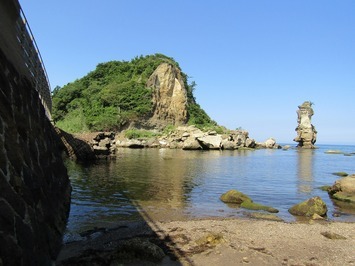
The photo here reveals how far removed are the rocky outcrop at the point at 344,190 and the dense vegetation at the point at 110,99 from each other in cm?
6933

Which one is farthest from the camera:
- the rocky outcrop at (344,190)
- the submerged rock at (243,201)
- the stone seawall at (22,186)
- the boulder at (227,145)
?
the boulder at (227,145)

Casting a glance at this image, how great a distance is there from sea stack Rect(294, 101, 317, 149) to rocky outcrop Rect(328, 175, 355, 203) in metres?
89.5

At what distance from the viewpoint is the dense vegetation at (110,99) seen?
286ft

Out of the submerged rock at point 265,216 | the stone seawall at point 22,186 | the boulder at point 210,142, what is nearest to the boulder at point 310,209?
the submerged rock at point 265,216

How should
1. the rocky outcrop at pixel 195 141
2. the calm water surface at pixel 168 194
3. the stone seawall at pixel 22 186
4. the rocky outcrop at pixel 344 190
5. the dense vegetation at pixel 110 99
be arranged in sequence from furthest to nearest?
the dense vegetation at pixel 110 99 → the rocky outcrop at pixel 195 141 → the rocky outcrop at pixel 344 190 → the calm water surface at pixel 168 194 → the stone seawall at pixel 22 186

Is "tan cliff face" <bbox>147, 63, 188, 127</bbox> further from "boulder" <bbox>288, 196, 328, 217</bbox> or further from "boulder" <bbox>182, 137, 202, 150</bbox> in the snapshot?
"boulder" <bbox>288, 196, 328, 217</bbox>

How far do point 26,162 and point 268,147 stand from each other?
101783mm

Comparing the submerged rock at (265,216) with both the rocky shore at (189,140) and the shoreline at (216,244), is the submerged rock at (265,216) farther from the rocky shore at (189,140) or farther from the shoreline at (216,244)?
the rocky shore at (189,140)

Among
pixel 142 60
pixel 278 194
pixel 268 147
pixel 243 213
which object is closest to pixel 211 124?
pixel 268 147

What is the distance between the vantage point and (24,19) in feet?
38.0

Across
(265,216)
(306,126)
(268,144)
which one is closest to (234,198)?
(265,216)

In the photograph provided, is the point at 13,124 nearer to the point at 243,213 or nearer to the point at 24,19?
the point at 24,19

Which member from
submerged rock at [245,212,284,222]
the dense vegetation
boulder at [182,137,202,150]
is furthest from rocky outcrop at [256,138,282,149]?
submerged rock at [245,212,284,222]

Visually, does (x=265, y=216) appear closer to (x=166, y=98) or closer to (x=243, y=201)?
(x=243, y=201)
